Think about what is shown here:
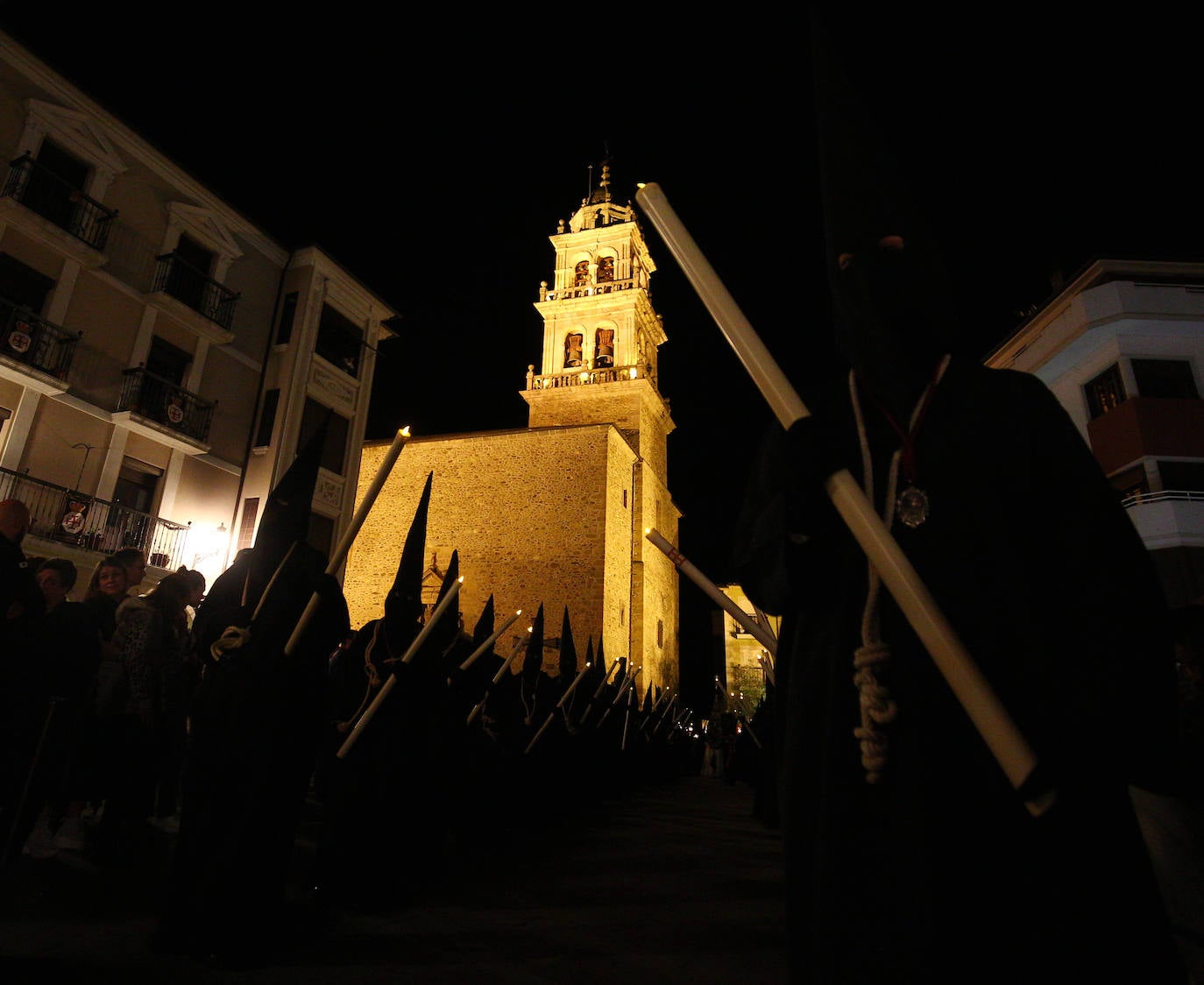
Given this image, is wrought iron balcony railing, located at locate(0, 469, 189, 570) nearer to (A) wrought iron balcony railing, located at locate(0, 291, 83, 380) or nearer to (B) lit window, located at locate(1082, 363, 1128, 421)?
(A) wrought iron balcony railing, located at locate(0, 291, 83, 380)

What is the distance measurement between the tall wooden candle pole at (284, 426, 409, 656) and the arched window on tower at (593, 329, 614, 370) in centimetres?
3206

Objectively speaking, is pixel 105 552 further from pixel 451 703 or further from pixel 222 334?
pixel 451 703

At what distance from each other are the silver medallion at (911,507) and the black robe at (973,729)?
0.8 inches

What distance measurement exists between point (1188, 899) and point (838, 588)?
7.80 feet

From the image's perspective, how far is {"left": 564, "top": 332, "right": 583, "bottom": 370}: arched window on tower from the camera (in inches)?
1409

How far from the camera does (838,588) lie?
152 centimetres

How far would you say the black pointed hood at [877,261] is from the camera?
1632mm

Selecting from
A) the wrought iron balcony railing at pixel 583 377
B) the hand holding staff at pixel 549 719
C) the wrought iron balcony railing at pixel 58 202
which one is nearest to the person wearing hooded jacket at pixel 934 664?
the hand holding staff at pixel 549 719

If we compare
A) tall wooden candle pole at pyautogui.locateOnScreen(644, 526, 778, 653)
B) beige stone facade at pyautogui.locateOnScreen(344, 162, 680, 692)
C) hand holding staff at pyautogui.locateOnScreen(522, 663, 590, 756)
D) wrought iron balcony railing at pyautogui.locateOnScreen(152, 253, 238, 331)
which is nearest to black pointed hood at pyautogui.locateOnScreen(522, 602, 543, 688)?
hand holding staff at pyautogui.locateOnScreen(522, 663, 590, 756)

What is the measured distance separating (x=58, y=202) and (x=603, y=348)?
24352 mm

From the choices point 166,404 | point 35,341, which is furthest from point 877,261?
point 166,404

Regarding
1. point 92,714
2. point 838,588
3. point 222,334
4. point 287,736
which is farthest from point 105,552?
point 838,588

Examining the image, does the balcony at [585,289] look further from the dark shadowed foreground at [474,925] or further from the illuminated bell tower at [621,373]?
the dark shadowed foreground at [474,925]

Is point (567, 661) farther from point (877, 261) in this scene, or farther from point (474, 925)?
point (877, 261)
